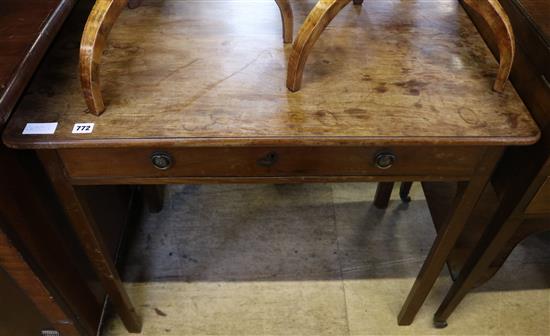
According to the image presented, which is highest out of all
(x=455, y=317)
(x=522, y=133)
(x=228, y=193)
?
(x=522, y=133)

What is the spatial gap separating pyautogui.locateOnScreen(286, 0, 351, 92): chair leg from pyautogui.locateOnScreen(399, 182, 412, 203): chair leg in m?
0.87

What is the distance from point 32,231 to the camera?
0.86m

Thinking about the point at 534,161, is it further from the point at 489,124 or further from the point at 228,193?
the point at 228,193

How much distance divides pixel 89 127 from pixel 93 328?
0.64 metres

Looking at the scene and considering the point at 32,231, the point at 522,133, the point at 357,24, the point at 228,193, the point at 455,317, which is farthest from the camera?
the point at 228,193

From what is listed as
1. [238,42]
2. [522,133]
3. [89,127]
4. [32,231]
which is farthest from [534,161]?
[32,231]

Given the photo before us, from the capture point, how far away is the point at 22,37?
Result: 0.81 metres

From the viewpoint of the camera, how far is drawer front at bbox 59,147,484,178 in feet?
2.59

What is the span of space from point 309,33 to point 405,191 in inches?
37.4

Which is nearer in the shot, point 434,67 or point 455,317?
point 434,67

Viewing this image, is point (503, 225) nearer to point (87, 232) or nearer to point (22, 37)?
point (87, 232)

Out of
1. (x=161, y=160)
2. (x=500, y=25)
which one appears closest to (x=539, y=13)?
(x=500, y=25)

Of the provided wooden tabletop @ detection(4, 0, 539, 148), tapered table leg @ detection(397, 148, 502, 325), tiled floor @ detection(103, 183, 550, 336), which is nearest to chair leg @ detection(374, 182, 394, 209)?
tiled floor @ detection(103, 183, 550, 336)

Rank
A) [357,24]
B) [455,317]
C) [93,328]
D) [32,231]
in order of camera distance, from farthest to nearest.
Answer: [455,317], [93,328], [357,24], [32,231]
